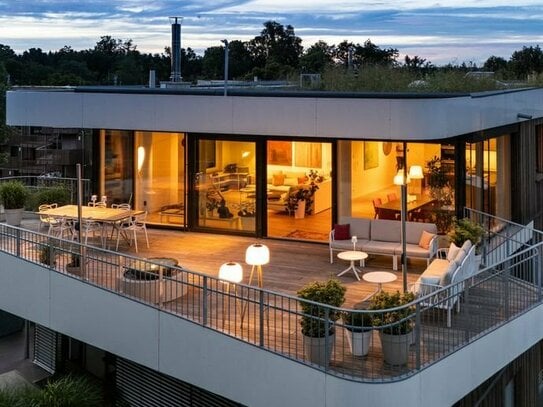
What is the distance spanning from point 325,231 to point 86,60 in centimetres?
5619

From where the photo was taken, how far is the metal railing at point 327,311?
834 cm

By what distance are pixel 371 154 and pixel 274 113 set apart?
7.29 ft

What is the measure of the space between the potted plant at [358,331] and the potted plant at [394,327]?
0.10 m

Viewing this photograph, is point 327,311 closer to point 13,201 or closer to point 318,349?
point 318,349

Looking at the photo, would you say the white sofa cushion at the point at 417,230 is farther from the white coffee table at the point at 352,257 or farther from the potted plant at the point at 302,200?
the potted plant at the point at 302,200

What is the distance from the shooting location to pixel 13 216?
16047 millimetres

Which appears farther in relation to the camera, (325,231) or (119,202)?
(119,202)

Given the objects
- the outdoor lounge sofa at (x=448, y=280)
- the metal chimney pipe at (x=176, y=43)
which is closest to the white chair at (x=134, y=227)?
the outdoor lounge sofa at (x=448, y=280)

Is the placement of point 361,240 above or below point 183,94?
below

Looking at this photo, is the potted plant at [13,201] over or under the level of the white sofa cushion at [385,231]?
over

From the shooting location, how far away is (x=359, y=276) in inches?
492

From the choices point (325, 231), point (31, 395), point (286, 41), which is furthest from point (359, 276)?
point (286, 41)

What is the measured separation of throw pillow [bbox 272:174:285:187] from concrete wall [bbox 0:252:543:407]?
17.5 feet

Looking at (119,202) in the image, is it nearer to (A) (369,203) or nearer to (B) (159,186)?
(B) (159,186)
